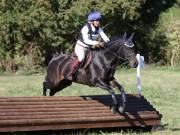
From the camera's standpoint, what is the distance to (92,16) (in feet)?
38.9

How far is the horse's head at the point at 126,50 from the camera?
11.1 meters

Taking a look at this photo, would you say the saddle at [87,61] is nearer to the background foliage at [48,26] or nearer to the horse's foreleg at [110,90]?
the horse's foreleg at [110,90]

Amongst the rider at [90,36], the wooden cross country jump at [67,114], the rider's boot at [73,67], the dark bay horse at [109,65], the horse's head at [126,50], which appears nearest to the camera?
the wooden cross country jump at [67,114]

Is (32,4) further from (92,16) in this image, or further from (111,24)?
(92,16)

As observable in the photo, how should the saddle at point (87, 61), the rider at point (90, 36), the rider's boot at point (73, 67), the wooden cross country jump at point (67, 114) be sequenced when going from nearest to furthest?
1. the wooden cross country jump at point (67, 114)
2. the rider at point (90, 36)
3. the saddle at point (87, 61)
4. the rider's boot at point (73, 67)

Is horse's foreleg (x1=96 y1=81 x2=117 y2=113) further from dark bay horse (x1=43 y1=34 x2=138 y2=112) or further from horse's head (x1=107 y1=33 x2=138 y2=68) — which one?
horse's head (x1=107 y1=33 x2=138 y2=68)

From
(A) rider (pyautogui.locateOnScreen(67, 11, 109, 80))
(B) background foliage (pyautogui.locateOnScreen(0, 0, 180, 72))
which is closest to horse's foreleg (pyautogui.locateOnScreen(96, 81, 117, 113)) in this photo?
(A) rider (pyautogui.locateOnScreen(67, 11, 109, 80))

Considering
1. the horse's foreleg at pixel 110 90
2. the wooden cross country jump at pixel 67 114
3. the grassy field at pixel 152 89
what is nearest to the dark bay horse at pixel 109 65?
the horse's foreleg at pixel 110 90

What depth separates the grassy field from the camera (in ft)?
46.1

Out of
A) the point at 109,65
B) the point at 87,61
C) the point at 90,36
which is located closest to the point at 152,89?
the point at 87,61

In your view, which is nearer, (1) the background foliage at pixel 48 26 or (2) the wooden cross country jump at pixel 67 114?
(2) the wooden cross country jump at pixel 67 114

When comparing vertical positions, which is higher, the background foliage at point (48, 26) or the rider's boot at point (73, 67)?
the rider's boot at point (73, 67)

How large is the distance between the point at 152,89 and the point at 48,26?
10580 mm

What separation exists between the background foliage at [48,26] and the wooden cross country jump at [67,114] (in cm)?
1822
